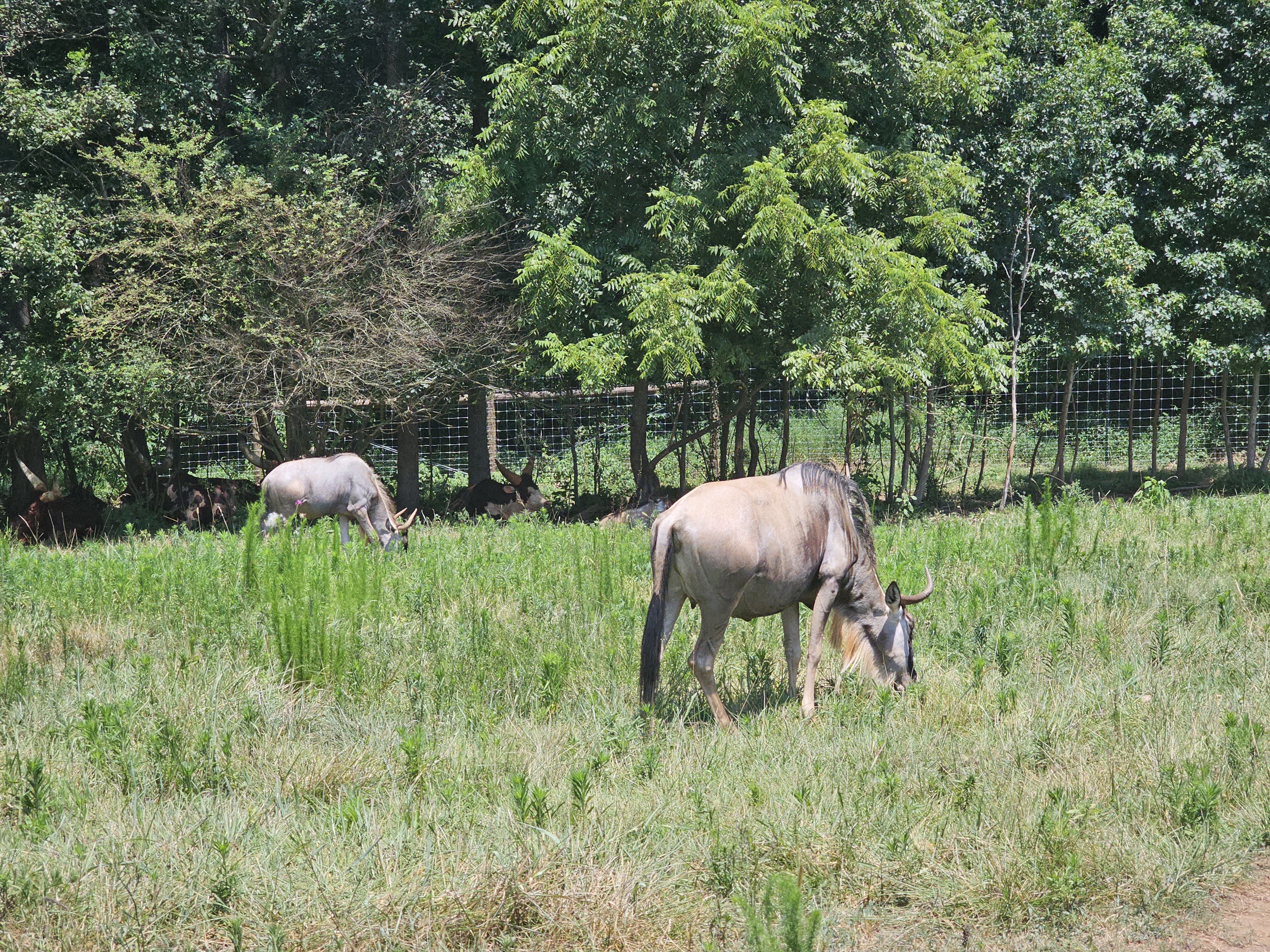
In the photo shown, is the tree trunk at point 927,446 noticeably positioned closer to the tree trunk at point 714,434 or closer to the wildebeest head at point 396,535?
the tree trunk at point 714,434

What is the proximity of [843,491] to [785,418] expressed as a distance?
31.4 feet

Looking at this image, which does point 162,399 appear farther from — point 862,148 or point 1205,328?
point 1205,328

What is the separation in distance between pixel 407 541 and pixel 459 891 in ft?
27.7

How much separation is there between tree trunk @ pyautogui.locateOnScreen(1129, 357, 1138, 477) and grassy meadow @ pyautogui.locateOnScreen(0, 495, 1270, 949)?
1071 centimetres

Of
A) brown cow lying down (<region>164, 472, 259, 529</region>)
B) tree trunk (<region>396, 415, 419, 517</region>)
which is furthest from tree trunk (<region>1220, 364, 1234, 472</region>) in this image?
brown cow lying down (<region>164, 472, 259, 529</region>)

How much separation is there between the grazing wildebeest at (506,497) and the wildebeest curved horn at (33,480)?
5670 mm

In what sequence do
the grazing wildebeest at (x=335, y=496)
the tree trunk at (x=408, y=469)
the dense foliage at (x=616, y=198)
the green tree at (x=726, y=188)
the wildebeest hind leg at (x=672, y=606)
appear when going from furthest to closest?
the tree trunk at (x=408, y=469), the dense foliage at (x=616, y=198), the green tree at (x=726, y=188), the grazing wildebeest at (x=335, y=496), the wildebeest hind leg at (x=672, y=606)

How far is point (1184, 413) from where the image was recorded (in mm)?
18062

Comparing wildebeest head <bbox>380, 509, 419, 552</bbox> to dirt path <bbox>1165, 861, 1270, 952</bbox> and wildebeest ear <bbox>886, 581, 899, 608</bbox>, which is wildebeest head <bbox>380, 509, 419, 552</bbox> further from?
dirt path <bbox>1165, 861, 1270, 952</bbox>

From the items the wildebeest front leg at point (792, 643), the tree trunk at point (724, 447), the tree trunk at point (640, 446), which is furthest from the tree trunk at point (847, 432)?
the wildebeest front leg at point (792, 643)

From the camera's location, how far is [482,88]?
16750 mm

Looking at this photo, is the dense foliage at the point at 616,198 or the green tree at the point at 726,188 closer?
the green tree at the point at 726,188

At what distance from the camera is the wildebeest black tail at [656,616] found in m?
5.83

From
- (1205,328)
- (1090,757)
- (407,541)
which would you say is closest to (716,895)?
(1090,757)
